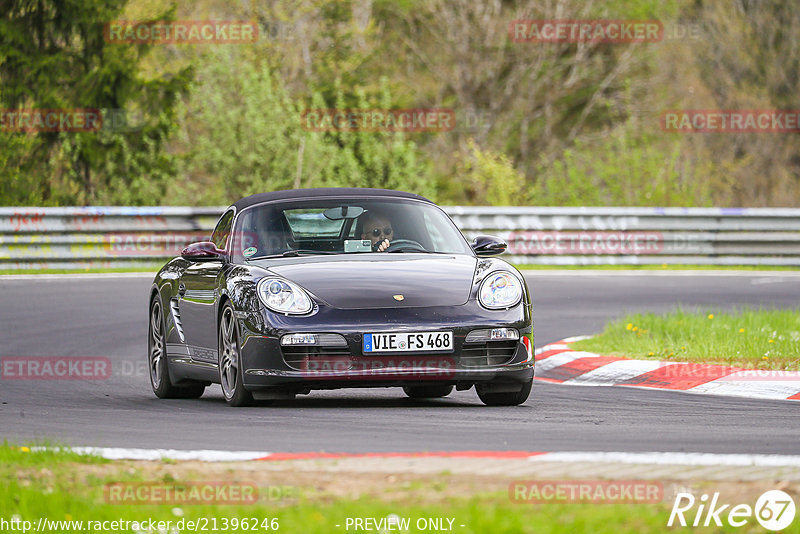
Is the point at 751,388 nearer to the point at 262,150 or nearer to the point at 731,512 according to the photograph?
the point at 731,512

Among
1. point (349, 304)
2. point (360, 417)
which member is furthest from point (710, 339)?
point (360, 417)

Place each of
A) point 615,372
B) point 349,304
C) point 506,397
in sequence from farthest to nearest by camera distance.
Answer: point 615,372, point 506,397, point 349,304

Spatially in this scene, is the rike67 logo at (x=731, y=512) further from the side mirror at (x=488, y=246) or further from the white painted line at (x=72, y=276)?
Answer: the white painted line at (x=72, y=276)

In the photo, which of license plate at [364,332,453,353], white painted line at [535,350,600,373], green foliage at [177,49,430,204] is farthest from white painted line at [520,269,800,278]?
license plate at [364,332,453,353]

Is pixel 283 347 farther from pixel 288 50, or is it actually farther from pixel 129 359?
pixel 288 50

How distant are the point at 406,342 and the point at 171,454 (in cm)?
263

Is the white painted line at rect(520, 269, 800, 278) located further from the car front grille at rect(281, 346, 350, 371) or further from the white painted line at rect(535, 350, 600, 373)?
the car front grille at rect(281, 346, 350, 371)

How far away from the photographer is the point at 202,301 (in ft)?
34.3

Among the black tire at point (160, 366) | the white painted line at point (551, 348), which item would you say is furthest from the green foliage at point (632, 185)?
the black tire at point (160, 366)

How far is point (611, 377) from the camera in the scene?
Result: 38.6 ft

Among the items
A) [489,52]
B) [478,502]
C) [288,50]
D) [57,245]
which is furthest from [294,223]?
[489,52]

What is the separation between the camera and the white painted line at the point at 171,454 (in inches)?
263

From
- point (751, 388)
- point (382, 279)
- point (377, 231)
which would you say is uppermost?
point (377, 231)

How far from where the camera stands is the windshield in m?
10.3
